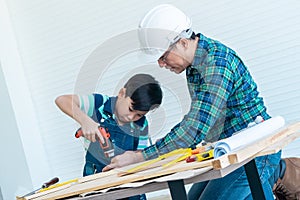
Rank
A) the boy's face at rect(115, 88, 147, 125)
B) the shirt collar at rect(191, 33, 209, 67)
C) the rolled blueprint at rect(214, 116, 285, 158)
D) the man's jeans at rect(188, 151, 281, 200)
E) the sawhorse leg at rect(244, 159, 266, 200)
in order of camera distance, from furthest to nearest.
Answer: the boy's face at rect(115, 88, 147, 125) < the shirt collar at rect(191, 33, 209, 67) < the man's jeans at rect(188, 151, 281, 200) < the sawhorse leg at rect(244, 159, 266, 200) < the rolled blueprint at rect(214, 116, 285, 158)

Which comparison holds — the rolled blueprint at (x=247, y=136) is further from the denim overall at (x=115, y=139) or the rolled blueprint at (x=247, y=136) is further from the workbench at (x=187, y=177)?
the denim overall at (x=115, y=139)

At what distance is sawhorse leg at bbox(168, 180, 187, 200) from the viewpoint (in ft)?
3.67

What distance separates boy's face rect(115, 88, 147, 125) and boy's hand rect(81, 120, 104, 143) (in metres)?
0.13

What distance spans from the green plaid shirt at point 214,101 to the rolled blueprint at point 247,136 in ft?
0.32

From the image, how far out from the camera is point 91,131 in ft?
5.52

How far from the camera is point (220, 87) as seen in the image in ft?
5.15

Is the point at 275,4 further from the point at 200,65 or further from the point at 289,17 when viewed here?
the point at 200,65

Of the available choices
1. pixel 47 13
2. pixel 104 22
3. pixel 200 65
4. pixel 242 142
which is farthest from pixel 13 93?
pixel 242 142

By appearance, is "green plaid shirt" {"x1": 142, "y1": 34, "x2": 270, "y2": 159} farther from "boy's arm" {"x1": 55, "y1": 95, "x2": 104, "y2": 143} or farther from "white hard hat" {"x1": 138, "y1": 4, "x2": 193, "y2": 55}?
"boy's arm" {"x1": 55, "y1": 95, "x2": 104, "y2": 143}

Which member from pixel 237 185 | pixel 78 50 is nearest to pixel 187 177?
pixel 237 185

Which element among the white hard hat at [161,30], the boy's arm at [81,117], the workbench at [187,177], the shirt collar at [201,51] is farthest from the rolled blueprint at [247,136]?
the boy's arm at [81,117]

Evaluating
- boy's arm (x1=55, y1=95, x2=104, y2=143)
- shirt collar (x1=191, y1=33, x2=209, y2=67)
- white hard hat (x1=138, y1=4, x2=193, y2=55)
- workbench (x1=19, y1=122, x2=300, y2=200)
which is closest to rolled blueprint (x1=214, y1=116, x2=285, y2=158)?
workbench (x1=19, y1=122, x2=300, y2=200)

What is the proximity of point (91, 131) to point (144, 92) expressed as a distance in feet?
0.82

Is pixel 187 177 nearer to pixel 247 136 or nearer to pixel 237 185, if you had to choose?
pixel 247 136
